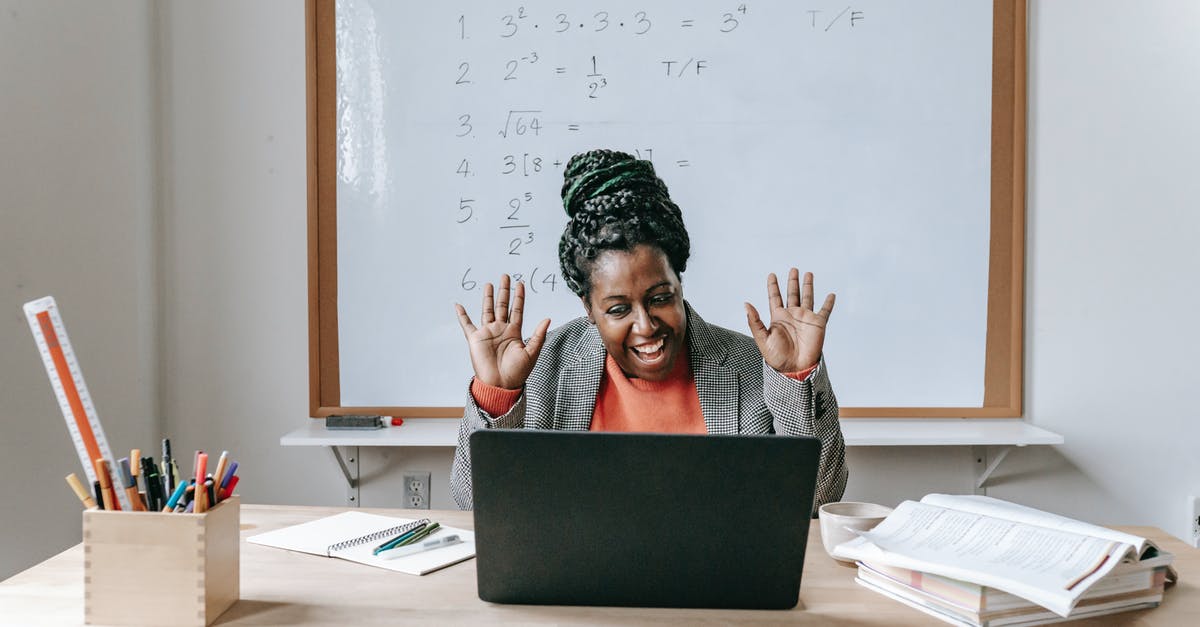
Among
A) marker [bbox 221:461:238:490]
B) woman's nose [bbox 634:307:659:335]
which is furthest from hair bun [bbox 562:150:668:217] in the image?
marker [bbox 221:461:238:490]

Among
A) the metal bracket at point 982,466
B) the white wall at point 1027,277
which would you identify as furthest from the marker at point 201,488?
the metal bracket at point 982,466

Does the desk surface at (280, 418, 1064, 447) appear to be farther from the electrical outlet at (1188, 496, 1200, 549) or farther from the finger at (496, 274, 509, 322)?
the finger at (496, 274, 509, 322)

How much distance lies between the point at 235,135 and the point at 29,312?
1.71 meters

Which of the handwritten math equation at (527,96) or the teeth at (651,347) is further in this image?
the handwritten math equation at (527,96)

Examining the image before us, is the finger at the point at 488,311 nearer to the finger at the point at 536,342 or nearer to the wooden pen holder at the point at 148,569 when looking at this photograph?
the finger at the point at 536,342

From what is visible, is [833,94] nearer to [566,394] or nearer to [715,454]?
[566,394]

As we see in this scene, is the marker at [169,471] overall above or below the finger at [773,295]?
below

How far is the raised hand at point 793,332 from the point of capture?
158 cm

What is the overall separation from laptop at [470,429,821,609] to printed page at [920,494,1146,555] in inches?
12.3

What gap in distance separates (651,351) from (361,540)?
700mm

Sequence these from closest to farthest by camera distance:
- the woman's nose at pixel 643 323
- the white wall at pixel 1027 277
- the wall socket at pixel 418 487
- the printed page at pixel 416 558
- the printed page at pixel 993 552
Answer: the printed page at pixel 993 552 → the printed page at pixel 416 558 → the woman's nose at pixel 643 323 → the white wall at pixel 1027 277 → the wall socket at pixel 418 487

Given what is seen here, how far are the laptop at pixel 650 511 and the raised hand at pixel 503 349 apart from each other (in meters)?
0.63

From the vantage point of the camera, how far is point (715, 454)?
2.94 feet

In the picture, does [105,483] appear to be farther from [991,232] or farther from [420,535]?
[991,232]
